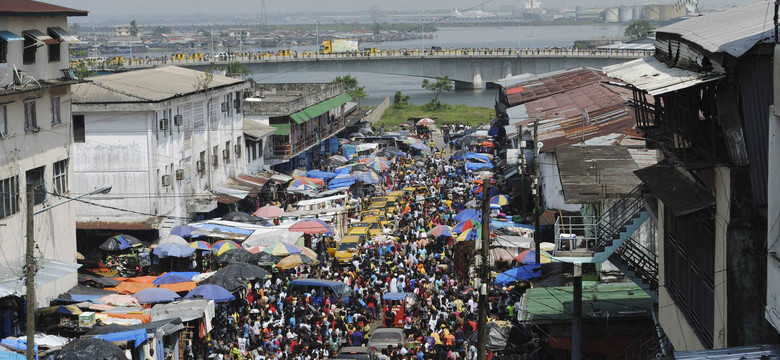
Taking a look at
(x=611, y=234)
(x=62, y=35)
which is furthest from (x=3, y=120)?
(x=611, y=234)

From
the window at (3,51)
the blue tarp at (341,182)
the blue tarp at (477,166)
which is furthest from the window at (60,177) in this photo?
the blue tarp at (477,166)

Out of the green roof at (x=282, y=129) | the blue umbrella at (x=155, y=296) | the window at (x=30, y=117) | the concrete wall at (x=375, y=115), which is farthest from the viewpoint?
the concrete wall at (x=375, y=115)

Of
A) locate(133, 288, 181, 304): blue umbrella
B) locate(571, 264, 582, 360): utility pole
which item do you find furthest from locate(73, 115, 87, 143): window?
locate(571, 264, 582, 360): utility pole

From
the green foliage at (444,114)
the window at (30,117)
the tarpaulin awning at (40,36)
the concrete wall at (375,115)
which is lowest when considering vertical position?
the green foliage at (444,114)

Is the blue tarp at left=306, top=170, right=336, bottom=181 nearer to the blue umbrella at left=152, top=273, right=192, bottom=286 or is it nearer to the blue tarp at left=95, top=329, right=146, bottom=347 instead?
the blue umbrella at left=152, top=273, right=192, bottom=286

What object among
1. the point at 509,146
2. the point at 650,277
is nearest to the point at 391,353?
the point at 650,277

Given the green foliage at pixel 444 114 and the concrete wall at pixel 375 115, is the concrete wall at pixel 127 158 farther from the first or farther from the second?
the concrete wall at pixel 375 115
